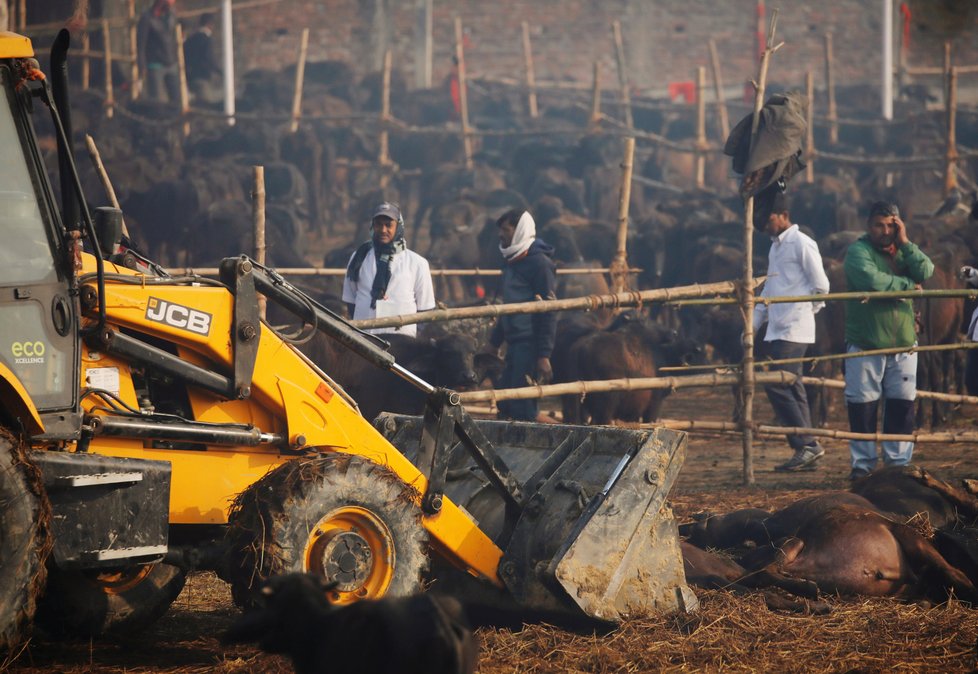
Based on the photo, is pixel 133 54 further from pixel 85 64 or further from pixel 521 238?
pixel 521 238

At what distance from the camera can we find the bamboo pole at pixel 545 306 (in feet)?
29.9

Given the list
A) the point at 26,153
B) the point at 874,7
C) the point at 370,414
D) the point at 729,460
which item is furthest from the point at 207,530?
the point at 874,7

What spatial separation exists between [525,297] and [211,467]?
6.30m

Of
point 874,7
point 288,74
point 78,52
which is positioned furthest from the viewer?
Answer: point 874,7

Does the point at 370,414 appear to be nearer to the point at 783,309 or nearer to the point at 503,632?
the point at 783,309

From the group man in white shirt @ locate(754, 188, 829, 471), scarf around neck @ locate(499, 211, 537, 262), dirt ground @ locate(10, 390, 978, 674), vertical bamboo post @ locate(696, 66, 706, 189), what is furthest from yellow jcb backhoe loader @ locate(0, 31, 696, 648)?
vertical bamboo post @ locate(696, 66, 706, 189)

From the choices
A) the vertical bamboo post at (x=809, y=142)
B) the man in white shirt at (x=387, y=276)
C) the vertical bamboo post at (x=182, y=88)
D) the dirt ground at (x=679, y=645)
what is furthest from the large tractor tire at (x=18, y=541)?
the vertical bamboo post at (x=182, y=88)

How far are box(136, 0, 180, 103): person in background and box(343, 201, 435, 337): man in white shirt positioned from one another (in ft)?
66.9

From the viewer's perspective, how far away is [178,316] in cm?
522

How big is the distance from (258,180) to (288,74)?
25467 mm

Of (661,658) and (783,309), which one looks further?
(783,309)

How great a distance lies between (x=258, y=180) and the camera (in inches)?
382

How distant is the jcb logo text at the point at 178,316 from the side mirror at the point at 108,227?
465mm

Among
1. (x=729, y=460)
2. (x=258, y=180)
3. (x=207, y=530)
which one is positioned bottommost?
(x=729, y=460)
